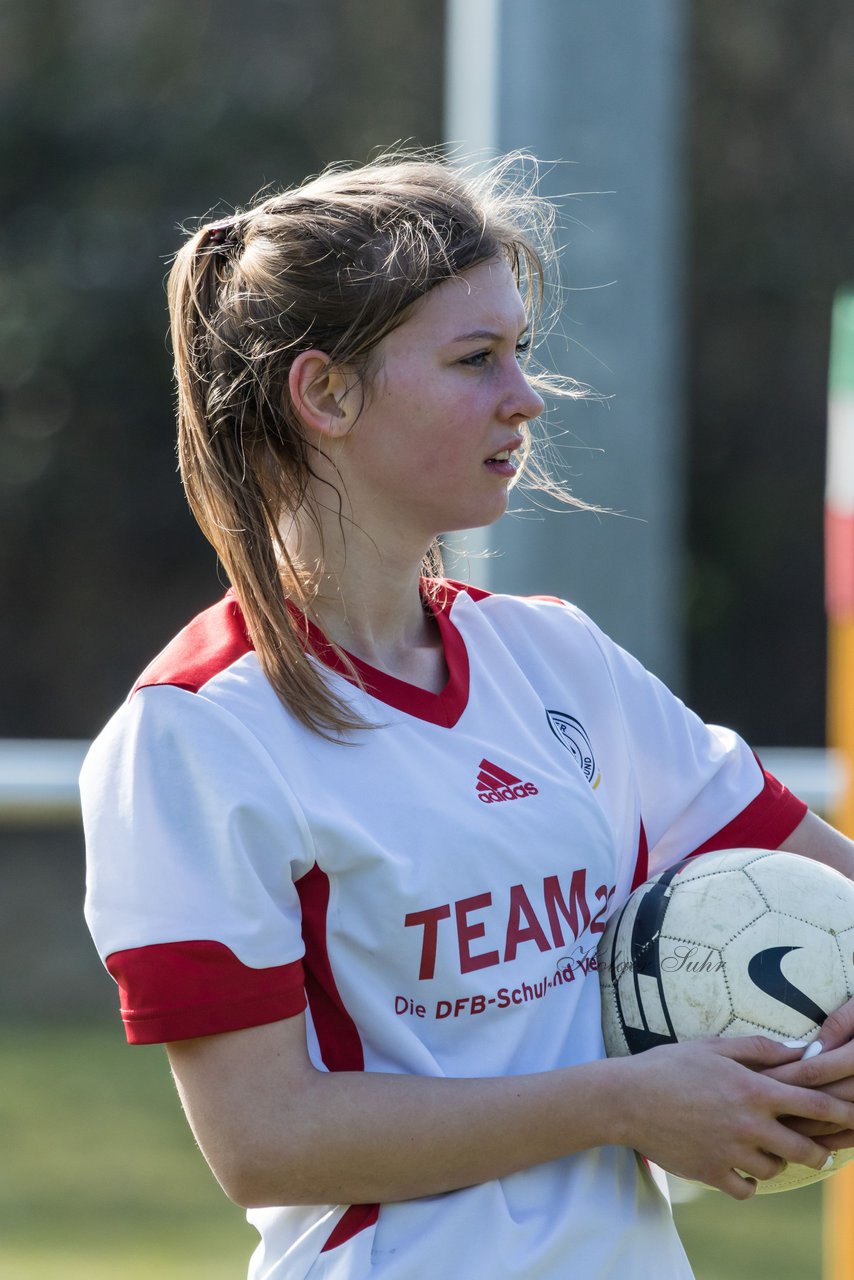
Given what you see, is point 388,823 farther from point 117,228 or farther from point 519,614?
point 117,228

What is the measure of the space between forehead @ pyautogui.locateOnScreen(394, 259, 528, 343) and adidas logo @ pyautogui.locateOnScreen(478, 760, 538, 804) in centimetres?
49

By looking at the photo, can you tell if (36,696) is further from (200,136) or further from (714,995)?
(714,995)

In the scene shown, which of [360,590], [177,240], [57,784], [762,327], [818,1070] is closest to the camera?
[818,1070]

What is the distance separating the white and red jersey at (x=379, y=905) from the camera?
158cm

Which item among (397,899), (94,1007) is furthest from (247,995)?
(94,1007)

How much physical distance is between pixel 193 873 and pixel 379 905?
20cm

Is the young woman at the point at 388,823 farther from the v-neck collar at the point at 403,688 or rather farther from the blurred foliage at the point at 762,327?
the blurred foliage at the point at 762,327

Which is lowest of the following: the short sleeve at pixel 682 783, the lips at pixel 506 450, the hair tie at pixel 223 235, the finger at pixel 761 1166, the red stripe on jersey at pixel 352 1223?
the red stripe on jersey at pixel 352 1223

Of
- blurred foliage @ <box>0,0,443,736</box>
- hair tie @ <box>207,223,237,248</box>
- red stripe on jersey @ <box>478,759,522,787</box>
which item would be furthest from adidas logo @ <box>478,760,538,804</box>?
blurred foliage @ <box>0,0,443,736</box>

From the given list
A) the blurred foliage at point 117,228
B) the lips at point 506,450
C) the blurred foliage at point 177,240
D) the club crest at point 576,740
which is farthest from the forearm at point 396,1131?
the blurred foliage at point 177,240

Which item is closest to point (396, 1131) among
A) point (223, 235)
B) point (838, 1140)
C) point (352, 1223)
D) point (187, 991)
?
point (352, 1223)

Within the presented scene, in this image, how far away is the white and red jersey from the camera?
1580 mm

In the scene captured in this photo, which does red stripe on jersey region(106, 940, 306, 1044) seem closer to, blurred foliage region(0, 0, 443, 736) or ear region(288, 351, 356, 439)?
ear region(288, 351, 356, 439)

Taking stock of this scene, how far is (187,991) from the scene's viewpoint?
5.10ft
